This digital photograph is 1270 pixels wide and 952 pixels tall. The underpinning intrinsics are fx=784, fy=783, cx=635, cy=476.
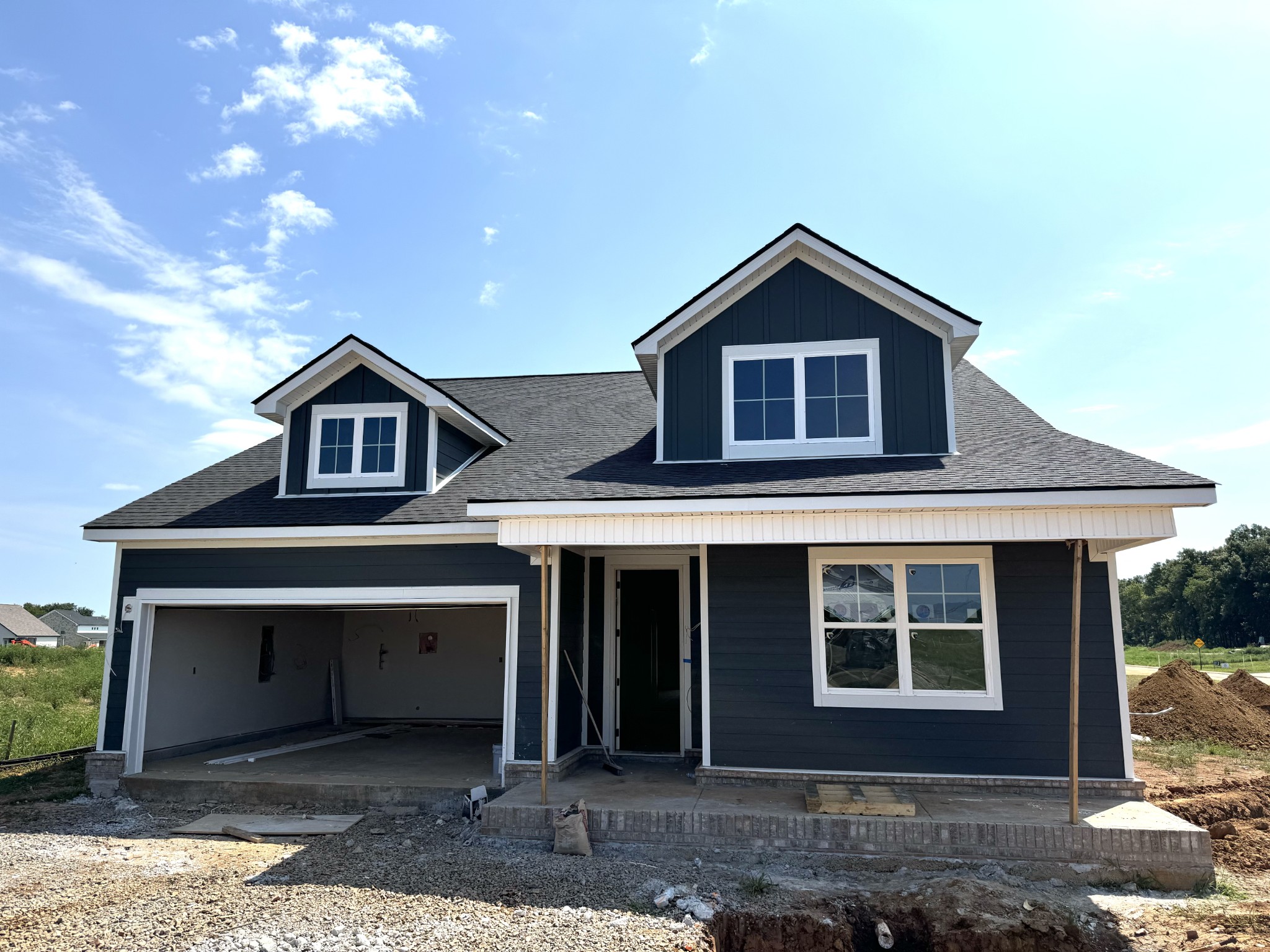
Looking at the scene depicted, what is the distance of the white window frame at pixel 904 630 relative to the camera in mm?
8094

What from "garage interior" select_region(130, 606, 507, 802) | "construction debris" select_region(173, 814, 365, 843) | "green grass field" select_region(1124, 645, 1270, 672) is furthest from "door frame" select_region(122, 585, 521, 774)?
"green grass field" select_region(1124, 645, 1270, 672)

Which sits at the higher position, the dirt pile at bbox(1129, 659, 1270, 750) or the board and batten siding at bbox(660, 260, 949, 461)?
the board and batten siding at bbox(660, 260, 949, 461)

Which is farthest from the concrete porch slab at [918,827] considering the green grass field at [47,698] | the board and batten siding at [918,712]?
the green grass field at [47,698]

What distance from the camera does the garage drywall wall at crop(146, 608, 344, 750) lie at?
34.9 feet

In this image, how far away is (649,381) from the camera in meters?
10.7

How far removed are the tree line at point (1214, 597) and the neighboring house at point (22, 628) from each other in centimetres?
7750

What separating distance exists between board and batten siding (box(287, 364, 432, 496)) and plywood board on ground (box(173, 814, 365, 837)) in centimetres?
409

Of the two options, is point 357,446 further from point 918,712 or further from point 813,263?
point 918,712

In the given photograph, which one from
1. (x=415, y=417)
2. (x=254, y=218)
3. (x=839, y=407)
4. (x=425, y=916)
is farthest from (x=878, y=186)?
(x=425, y=916)

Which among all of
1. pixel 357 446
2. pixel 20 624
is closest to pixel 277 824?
pixel 357 446

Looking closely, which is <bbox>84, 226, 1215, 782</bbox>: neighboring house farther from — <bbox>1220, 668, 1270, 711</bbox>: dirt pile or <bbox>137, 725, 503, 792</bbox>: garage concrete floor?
<bbox>1220, 668, 1270, 711</bbox>: dirt pile

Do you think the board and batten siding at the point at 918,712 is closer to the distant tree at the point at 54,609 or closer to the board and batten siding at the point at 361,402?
the board and batten siding at the point at 361,402

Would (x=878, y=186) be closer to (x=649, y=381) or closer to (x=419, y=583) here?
(x=649, y=381)

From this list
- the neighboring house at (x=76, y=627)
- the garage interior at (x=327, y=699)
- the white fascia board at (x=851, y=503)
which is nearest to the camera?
the white fascia board at (x=851, y=503)
